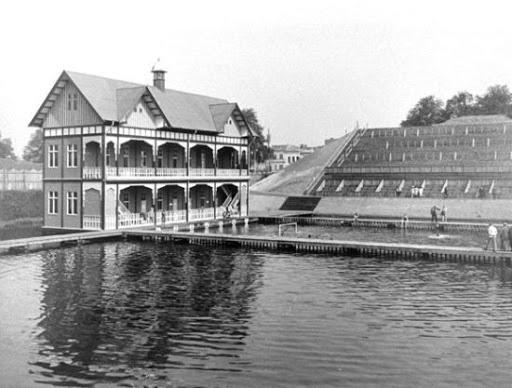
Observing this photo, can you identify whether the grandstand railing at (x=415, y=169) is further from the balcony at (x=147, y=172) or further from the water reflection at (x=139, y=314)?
the water reflection at (x=139, y=314)

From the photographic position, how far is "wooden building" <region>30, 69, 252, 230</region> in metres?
40.1

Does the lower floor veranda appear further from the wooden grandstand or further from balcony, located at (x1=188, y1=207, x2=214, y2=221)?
the wooden grandstand

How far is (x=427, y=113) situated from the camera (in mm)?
116312

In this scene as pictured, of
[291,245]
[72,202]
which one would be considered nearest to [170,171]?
[72,202]

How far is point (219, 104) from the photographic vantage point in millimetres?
54000

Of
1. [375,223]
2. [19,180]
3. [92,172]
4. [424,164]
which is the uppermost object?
[424,164]

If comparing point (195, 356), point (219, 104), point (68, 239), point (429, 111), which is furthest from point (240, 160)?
point (429, 111)

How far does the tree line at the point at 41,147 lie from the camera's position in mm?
99562

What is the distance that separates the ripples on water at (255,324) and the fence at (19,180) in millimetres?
26981

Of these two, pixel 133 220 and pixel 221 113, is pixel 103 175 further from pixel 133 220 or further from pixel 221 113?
pixel 221 113

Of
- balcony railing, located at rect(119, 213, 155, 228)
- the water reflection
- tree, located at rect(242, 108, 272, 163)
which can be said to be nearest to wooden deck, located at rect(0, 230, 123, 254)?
balcony railing, located at rect(119, 213, 155, 228)

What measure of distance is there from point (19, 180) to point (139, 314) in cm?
4170

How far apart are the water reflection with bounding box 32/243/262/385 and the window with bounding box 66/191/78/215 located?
34.1 feet

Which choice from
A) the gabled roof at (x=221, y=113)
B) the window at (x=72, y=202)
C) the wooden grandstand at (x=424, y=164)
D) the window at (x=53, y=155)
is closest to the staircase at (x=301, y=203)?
the wooden grandstand at (x=424, y=164)
